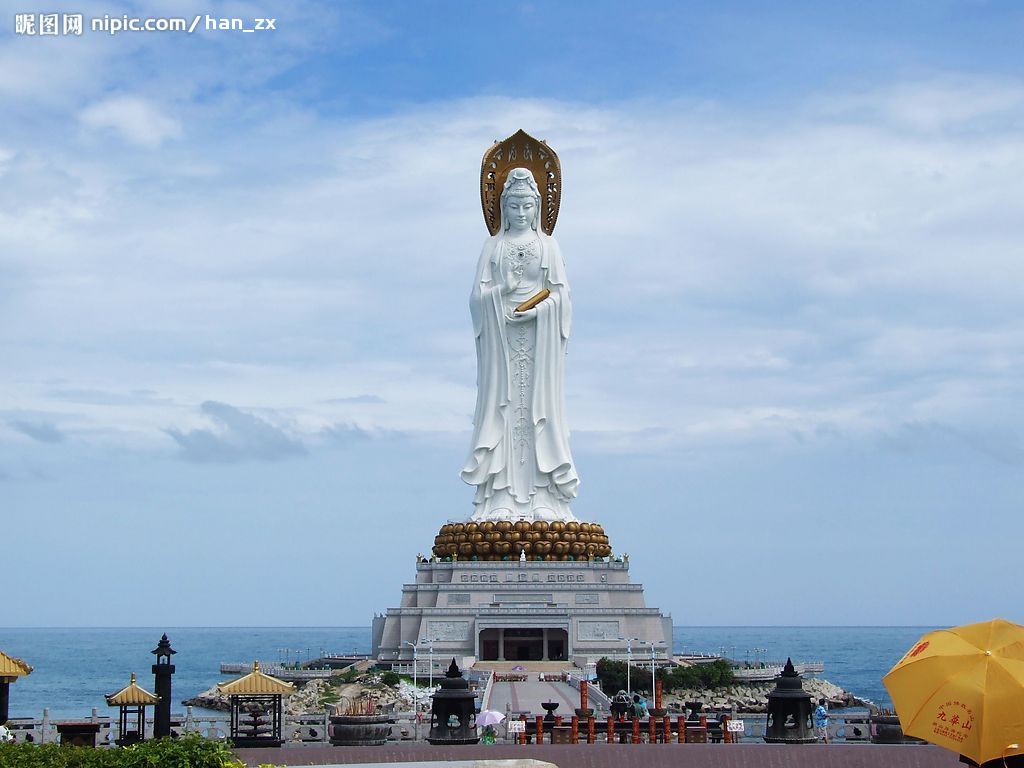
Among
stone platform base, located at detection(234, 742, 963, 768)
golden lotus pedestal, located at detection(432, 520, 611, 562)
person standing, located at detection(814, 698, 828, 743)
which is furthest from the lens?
golden lotus pedestal, located at detection(432, 520, 611, 562)

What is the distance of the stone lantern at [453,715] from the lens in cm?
1734

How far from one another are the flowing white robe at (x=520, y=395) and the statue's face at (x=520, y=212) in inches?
20.3

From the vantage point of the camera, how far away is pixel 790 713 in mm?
17641

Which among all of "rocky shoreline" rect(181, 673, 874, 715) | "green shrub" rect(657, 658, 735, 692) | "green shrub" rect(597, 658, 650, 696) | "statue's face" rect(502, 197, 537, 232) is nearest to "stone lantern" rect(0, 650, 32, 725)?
"rocky shoreline" rect(181, 673, 874, 715)

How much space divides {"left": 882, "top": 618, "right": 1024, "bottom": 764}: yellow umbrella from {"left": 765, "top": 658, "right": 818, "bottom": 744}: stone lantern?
8.95 m

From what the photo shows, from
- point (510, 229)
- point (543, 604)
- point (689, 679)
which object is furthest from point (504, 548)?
point (510, 229)

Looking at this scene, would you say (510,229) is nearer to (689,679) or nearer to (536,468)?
(536,468)

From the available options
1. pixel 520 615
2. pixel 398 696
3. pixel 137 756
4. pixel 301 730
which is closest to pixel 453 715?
pixel 301 730

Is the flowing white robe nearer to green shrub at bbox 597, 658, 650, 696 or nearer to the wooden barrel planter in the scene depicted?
green shrub at bbox 597, 658, 650, 696

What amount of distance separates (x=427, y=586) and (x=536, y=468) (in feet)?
14.5

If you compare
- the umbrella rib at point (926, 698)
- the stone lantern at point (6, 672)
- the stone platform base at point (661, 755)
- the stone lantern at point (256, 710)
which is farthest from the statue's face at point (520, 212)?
the umbrella rib at point (926, 698)

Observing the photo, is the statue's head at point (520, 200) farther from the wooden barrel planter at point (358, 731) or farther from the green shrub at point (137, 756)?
the green shrub at point (137, 756)

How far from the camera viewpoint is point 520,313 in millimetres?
39500

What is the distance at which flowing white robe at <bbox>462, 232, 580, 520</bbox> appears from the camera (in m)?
38.9
